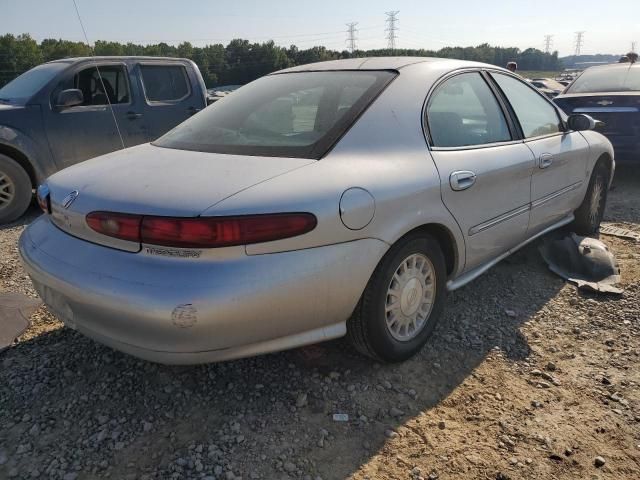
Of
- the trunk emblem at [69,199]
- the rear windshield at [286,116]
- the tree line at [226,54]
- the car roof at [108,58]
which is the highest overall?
the car roof at [108,58]

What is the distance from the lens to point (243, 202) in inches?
78.5

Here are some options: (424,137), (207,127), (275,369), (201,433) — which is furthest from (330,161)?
(201,433)

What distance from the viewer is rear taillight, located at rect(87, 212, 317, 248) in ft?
6.38

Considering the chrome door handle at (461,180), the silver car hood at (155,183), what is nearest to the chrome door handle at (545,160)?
the chrome door handle at (461,180)

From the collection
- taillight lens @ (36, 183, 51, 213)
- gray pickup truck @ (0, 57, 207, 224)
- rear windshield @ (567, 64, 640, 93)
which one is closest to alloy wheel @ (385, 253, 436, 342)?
taillight lens @ (36, 183, 51, 213)

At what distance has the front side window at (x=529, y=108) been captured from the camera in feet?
11.6

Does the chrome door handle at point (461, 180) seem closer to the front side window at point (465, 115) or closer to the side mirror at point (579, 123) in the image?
the front side window at point (465, 115)

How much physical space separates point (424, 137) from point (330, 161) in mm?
652

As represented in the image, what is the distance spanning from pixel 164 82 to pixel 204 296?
5.58m

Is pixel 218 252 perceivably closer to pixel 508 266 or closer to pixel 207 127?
pixel 207 127

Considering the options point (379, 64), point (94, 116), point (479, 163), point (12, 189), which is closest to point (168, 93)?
point (94, 116)

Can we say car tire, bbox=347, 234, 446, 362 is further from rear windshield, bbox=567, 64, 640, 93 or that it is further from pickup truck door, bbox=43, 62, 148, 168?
rear windshield, bbox=567, 64, 640, 93

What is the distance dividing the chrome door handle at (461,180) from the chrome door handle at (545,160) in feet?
3.02

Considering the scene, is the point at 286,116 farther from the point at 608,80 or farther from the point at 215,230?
the point at 608,80
